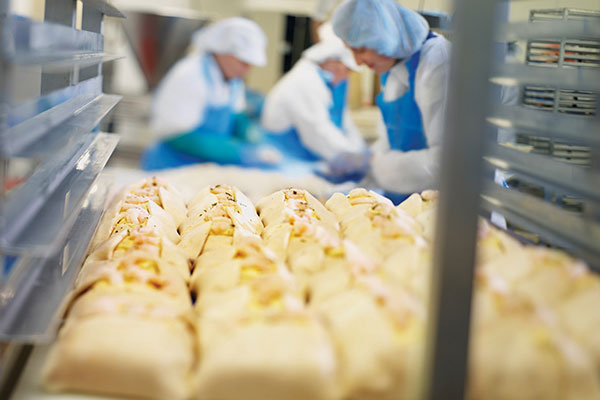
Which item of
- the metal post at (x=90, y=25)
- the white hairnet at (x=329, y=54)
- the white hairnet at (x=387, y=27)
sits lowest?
the metal post at (x=90, y=25)

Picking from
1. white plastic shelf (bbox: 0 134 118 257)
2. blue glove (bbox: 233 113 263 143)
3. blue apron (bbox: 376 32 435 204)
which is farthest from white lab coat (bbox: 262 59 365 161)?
white plastic shelf (bbox: 0 134 118 257)

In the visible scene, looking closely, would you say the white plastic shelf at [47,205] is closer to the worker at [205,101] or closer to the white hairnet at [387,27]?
the white hairnet at [387,27]

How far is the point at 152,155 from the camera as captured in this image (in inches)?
188

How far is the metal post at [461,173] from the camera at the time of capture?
3.25 ft

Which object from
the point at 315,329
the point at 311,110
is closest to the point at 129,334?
the point at 315,329

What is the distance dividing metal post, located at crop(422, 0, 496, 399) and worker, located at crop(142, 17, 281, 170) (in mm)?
3708

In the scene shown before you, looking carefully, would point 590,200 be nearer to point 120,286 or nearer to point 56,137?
point 120,286

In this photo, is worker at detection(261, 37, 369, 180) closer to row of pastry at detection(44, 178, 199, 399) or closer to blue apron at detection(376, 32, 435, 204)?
blue apron at detection(376, 32, 435, 204)

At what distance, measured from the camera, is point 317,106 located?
14.9 ft

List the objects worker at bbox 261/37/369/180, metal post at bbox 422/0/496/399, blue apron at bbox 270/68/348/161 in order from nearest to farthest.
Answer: metal post at bbox 422/0/496/399, worker at bbox 261/37/369/180, blue apron at bbox 270/68/348/161

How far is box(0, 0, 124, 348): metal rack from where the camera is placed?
1.07 metres

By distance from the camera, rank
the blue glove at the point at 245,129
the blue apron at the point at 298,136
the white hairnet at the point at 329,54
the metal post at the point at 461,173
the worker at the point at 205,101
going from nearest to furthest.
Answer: the metal post at the point at 461,173, the white hairnet at the point at 329,54, the blue apron at the point at 298,136, the worker at the point at 205,101, the blue glove at the point at 245,129

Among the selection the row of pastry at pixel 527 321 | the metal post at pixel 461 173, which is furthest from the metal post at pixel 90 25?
the metal post at pixel 461 173

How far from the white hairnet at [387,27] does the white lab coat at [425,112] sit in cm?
5
